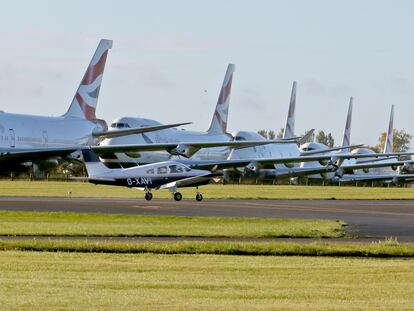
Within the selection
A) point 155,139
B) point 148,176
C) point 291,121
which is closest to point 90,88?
point 155,139

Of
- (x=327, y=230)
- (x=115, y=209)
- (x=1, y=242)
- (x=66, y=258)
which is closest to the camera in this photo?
(x=66, y=258)

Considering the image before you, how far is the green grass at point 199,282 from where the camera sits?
613 inches

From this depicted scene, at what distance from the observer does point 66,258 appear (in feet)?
73.4

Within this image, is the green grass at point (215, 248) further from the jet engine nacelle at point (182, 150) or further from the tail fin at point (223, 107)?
the tail fin at point (223, 107)

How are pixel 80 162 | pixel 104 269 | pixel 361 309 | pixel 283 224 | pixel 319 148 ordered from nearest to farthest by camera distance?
pixel 361 309
pixel 104 269
pixel 283 224
pixel 80 162
pixel 319 148

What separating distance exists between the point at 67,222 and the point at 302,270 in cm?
1593

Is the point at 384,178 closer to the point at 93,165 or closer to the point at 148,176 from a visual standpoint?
the point at 148,176

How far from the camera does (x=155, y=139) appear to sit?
93.5 m

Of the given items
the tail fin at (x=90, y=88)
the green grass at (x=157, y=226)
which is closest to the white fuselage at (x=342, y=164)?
the tail fin at (x=90, y=88)

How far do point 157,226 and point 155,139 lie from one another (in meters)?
59.6

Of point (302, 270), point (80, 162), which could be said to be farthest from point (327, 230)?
point (80, 162)

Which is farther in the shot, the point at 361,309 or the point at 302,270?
the point at 302,270

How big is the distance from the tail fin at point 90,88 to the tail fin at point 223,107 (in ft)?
88.8

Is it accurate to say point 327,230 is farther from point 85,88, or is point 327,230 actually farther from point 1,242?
point 85,88
